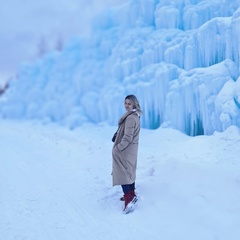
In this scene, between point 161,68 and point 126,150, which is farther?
point 161,68

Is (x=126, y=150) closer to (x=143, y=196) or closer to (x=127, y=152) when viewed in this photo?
(x=127, y=152)

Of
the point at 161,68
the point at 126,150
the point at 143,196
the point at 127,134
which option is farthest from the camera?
the point at 161,68

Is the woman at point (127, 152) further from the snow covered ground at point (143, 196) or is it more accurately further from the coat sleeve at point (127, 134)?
the snow covered ground at point (143, 196)

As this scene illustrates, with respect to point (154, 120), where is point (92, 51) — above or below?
above

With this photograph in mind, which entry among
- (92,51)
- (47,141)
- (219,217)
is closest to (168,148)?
(219,217)

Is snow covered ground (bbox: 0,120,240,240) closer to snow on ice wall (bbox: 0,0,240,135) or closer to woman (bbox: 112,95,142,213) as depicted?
woman (bbox: 112,95,142,213)

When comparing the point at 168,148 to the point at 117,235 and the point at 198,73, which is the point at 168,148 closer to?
the point at 198,73

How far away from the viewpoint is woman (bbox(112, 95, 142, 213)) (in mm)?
3715

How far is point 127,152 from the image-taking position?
381 centimetres

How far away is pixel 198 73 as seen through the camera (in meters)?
6.57

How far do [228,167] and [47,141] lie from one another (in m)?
7.38

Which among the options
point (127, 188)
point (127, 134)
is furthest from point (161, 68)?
point (127, 188)

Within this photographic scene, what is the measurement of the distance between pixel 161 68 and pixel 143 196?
15.8 feet

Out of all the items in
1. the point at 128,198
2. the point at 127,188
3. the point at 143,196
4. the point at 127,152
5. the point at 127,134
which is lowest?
the point at 143,196
